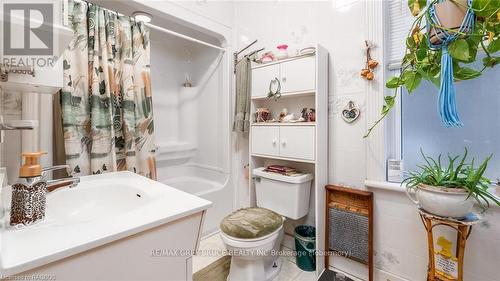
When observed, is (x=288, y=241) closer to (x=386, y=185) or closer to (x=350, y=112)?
(x=386, y=185)

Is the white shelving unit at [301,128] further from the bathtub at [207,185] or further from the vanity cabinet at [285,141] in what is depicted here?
the bathtub at [207,185]

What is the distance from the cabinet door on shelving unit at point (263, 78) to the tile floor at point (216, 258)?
1.37 meters

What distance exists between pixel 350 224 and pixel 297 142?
0.67 metres

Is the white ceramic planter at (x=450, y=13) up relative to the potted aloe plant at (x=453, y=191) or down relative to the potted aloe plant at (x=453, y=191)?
up

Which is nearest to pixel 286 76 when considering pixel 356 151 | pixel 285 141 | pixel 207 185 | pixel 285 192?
pixel 285 141

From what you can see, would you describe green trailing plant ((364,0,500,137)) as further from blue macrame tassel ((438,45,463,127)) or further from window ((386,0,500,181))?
window ((386,0,500,181))

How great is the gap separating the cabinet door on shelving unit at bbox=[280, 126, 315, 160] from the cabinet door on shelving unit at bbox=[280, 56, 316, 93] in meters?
0.29

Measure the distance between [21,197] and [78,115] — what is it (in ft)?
2.71

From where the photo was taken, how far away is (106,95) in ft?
4.84

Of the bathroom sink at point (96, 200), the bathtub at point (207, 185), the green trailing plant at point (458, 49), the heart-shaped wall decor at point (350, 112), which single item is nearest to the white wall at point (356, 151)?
the heart-shaped wall decor at point (350, 112)

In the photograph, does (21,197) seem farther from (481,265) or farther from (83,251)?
(481,265)

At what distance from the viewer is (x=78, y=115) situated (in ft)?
4.57

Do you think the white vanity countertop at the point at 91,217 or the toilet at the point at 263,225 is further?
the toilet at the point at 263,225

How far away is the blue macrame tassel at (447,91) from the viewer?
35.6 inches
